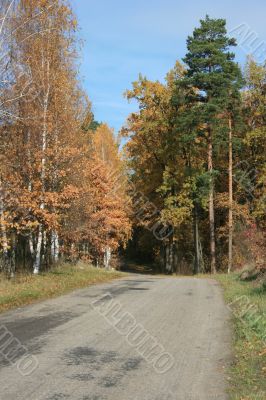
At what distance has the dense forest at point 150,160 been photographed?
22609mm

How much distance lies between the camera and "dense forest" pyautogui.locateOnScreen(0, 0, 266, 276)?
22609mm

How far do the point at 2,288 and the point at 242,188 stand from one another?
1276 inches

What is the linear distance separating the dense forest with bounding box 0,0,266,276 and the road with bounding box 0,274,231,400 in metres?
8.21

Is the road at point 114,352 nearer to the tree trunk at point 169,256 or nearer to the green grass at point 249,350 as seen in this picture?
the green grass at point 249,350

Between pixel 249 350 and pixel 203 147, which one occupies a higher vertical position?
pixel 203 147

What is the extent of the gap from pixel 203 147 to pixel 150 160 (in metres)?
5.48

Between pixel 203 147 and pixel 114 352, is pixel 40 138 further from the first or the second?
pixel 203 147

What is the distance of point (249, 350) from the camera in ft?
30.3

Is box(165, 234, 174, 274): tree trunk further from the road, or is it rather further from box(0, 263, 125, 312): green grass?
the road

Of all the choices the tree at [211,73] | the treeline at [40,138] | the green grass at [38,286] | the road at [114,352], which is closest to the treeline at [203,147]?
the tree at [211,73]

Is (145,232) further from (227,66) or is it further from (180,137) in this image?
(227,66)

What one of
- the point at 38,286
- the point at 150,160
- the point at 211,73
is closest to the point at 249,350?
the point at 38,286

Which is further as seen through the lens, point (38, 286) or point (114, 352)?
point (38, 286)

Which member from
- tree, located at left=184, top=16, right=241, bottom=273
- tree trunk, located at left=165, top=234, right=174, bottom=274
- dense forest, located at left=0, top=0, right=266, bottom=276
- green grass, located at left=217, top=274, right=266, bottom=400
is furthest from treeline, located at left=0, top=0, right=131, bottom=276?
tree trunk, located at left=165, top=234, right=174, bottom=274
